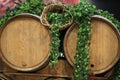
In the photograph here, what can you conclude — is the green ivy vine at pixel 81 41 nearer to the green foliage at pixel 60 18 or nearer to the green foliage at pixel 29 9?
the green foliage at pixel 60 18

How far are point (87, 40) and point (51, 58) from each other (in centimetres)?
57

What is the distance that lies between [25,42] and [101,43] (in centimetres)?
109

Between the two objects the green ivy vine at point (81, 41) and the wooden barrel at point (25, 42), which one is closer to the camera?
the green ivy vine at point (81, 41)

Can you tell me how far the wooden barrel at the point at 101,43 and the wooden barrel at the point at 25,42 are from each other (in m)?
0.34

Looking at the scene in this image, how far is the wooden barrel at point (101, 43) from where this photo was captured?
461 centimetres

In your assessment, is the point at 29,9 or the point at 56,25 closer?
the point at 56,25

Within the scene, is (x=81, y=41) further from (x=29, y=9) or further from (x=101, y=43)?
(x=29, y=9)

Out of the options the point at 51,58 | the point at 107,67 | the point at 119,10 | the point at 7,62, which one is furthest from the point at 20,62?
the point at 119,10

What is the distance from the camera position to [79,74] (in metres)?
4.62

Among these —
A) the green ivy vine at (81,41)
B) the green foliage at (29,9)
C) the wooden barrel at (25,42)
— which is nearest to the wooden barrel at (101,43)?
the green ivy vine at (81,41)

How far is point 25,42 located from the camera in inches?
188

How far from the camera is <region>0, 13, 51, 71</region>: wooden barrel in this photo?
475cm

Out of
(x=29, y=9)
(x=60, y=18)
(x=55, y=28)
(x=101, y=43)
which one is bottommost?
(x=101, y=43)

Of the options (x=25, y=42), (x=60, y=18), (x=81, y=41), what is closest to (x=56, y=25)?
(x=60, y=18)
